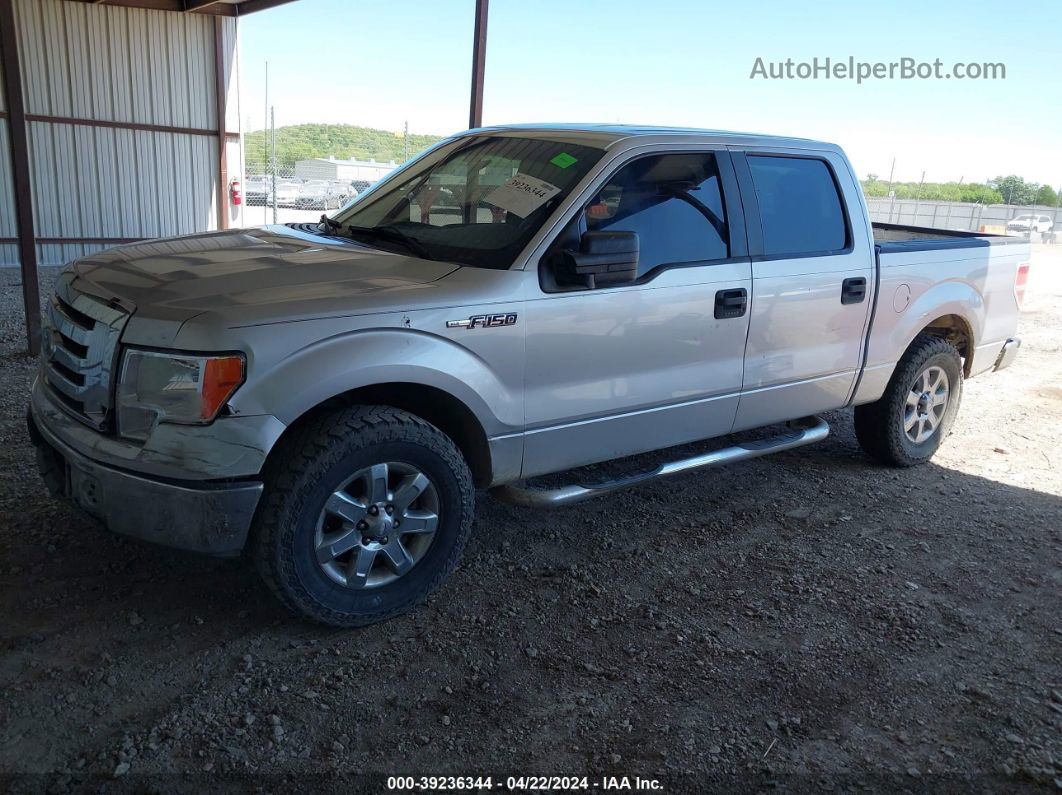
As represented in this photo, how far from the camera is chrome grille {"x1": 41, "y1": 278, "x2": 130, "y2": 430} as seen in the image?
297cm

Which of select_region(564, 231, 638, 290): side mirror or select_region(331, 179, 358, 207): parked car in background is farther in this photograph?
select_region(331, 179, 358, 207): parked car in background

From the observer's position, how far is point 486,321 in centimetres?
329

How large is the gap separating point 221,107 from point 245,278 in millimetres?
14390

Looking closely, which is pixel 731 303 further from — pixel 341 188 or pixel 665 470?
pixel 341 188

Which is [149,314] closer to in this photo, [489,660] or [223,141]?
[489,660]

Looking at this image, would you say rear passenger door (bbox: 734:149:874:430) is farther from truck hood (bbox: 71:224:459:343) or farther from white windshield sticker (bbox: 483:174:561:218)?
truck hood (bbox: 71:224:459:343)

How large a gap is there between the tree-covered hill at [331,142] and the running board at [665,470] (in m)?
33.3

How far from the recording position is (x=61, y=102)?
14.4 metres

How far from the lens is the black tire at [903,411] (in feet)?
16.9

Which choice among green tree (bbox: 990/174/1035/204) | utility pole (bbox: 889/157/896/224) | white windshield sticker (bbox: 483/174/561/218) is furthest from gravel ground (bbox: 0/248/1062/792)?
green tree (bbox: 990/174/1035/204)

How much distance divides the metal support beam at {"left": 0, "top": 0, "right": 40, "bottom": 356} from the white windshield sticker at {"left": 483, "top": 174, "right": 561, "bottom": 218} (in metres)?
5.12

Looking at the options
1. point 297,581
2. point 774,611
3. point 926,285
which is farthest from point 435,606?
point 926,285

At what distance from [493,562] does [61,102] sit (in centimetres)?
1423

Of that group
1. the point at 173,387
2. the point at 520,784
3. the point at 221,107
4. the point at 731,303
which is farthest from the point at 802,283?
the point at 221,107
